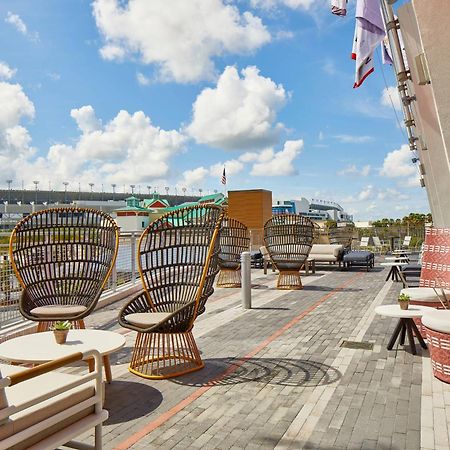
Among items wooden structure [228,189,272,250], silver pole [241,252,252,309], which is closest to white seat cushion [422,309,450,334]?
silver pole [241,252,252,309]

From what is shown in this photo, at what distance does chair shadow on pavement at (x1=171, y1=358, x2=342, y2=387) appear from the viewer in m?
4.20

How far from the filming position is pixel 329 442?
295 centimetres

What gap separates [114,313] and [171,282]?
2947 mm

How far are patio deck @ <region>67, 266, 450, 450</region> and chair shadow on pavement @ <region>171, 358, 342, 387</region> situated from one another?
0.04ft

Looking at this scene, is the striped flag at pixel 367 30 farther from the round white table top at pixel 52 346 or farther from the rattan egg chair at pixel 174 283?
the round white table top at pixel 52 346

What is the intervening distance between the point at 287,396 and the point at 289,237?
828cm

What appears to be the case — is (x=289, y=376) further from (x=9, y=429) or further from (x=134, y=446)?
(x=9, y=429)

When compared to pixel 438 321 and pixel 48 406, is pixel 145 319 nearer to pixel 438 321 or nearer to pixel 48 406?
pixel 48 406

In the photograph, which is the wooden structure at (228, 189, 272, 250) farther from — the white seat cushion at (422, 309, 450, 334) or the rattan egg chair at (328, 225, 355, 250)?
the white seat cushion at (422, 309, 450, 334)

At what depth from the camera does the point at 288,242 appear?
39.2 feet

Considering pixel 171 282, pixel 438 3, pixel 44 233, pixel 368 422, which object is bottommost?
pixel 368 422

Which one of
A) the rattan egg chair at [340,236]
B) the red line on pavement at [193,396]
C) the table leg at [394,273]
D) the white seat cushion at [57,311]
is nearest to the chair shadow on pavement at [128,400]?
the red line on pavement at [193,396]

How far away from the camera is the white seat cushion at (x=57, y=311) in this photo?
4988 mm

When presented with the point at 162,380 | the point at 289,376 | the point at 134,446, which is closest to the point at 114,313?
the point at 162,380
